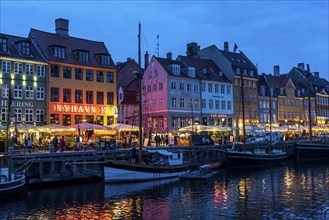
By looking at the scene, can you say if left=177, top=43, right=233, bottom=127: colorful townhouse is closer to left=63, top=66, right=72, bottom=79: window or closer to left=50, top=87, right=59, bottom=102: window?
left=63, top=66, right=72, bottom=79: window

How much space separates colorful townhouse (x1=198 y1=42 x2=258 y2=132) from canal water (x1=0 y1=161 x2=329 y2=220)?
39.2 meters

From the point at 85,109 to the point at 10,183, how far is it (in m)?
27.4

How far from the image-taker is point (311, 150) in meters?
61.3

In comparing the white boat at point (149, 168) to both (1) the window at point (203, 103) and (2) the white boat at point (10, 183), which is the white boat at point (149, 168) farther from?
(1) the window at point (203, 103)

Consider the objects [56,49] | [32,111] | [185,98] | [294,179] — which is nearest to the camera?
[294,179]

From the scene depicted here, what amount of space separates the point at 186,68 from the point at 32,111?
26.6m

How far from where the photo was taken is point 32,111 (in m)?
50.7

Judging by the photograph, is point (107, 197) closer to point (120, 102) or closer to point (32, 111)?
point (32, 111)

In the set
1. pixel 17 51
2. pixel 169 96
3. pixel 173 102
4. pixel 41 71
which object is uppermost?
pixel 17 51

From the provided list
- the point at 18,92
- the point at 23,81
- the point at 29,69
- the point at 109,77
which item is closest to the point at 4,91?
the point at 18,92

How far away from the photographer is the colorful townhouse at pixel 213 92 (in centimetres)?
7062

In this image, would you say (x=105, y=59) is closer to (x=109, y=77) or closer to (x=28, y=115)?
(x=109, y=77)

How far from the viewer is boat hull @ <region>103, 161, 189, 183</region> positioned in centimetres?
3541

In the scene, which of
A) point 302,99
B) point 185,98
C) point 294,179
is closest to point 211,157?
point 294,179
